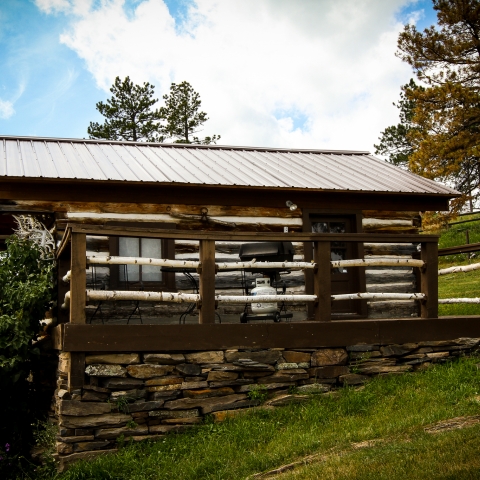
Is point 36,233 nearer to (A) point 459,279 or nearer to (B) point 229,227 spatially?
(B) point 229,227

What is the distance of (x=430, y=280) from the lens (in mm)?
8742

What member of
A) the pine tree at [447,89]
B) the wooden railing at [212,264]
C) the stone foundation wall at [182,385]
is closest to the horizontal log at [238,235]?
the wooden railing at [212,264]

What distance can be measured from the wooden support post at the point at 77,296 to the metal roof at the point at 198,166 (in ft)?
8.98

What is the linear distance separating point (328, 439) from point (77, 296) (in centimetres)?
302

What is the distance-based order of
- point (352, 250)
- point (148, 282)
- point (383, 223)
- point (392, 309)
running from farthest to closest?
point (383, 223)
point (392, 309)
point (352, 250)
point (148, 282)

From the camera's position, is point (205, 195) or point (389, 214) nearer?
point (205, 195)

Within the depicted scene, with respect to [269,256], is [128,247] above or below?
above

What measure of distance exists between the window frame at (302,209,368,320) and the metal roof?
1.56ft

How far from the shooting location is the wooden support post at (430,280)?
876cm

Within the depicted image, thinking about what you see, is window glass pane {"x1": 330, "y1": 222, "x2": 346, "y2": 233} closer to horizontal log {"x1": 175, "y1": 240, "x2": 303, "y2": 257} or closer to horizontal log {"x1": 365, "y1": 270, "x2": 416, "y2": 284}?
horizontal log {"x1": 365, "y1": 270, "x2": 416, "y2": 284}

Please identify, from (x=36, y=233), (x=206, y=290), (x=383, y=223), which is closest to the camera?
(x=206, y=290)

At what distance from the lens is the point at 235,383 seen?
25.2 feet

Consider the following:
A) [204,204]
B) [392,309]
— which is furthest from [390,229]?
[204,204]

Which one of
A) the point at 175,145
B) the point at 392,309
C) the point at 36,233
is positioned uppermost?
the point at 175,145
